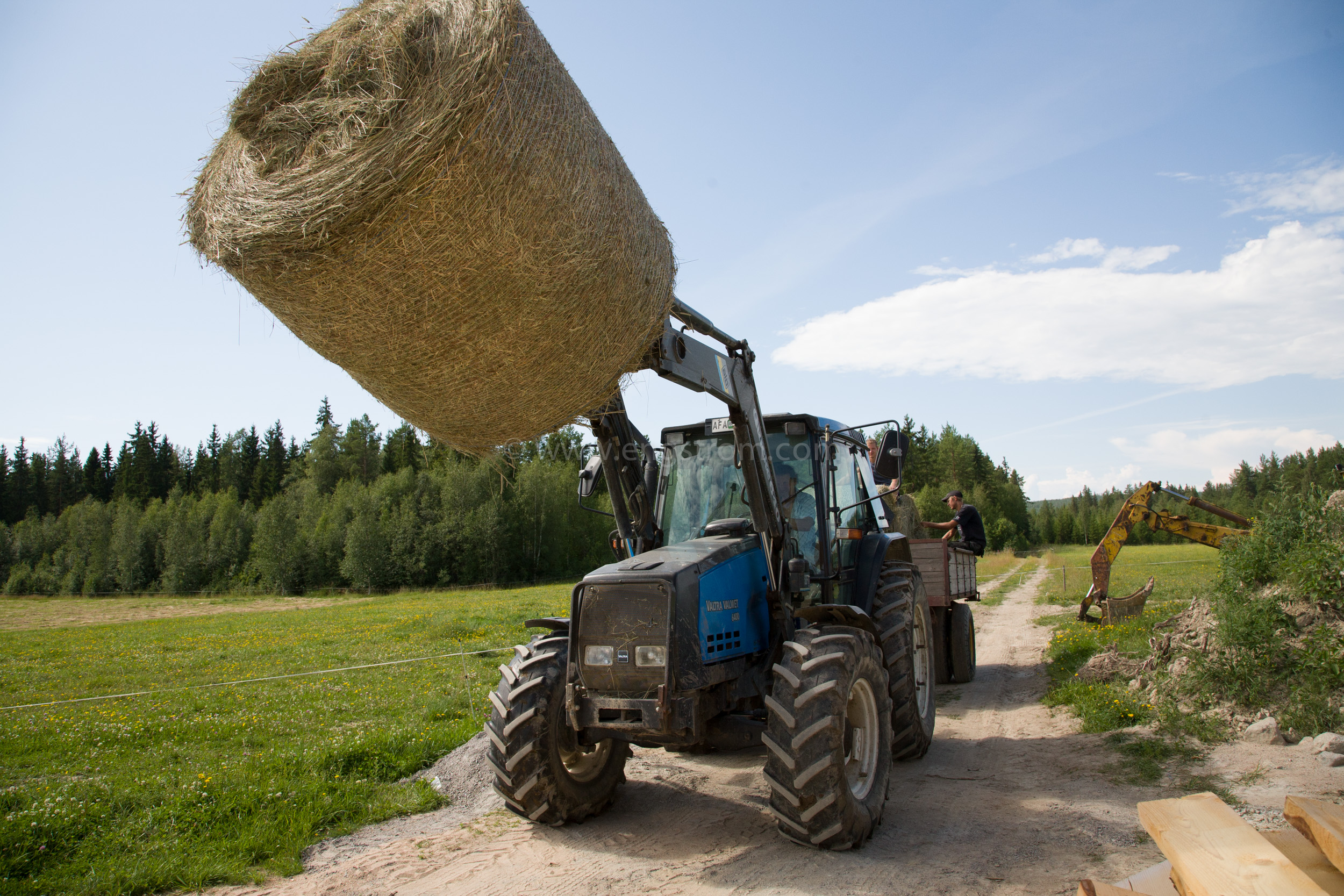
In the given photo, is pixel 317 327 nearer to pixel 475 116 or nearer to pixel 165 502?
pixel 475 116

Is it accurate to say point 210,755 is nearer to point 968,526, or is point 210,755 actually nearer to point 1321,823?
point 1321,823

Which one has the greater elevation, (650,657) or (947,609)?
(650,657)

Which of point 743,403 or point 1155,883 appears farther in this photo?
point 743,403

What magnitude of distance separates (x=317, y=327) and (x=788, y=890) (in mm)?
3408

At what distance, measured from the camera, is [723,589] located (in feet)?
15.6

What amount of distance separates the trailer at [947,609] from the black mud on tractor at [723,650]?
9.71ft

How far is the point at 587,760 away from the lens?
502cm

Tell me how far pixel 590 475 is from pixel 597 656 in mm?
1967

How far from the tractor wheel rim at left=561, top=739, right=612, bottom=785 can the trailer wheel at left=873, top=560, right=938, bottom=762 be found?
6.46ft

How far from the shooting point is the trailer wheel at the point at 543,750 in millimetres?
4570

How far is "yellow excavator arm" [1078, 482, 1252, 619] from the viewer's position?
13.2m

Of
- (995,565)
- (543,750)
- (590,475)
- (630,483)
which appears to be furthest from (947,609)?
(995,565)

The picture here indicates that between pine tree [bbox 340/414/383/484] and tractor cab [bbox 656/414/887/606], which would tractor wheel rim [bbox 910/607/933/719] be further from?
pine tree [bbox 340/414/383/484]

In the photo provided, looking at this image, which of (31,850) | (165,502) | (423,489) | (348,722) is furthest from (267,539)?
(31,850)
